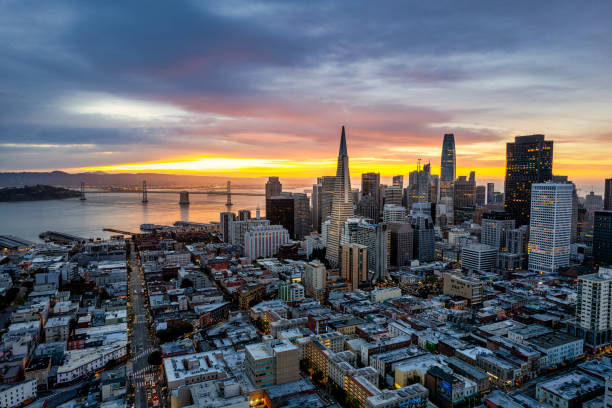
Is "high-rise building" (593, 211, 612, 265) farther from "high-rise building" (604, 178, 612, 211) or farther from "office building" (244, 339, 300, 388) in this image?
"office building" (244, 339, 300, 388)

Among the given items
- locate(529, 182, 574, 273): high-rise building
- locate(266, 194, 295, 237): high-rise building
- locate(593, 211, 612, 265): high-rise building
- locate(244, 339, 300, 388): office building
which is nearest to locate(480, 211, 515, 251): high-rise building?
locate(529, 182, 574, 273): high-rise building

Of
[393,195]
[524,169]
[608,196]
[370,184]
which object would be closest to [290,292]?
[524,169]

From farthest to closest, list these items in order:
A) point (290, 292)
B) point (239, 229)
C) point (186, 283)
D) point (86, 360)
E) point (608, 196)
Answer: point (608, 196), point (239, 229), point (186, 283), point (290, 292), point (86, 360)

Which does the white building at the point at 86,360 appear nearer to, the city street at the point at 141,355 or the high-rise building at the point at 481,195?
the city street at the point at 141,355

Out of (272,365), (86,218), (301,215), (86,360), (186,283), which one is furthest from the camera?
(86,218)

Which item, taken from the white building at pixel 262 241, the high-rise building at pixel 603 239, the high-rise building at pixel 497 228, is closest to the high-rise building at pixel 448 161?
the high-rise building at pixel 497 228

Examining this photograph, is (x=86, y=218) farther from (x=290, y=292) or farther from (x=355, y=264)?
(x=355, y=264)
